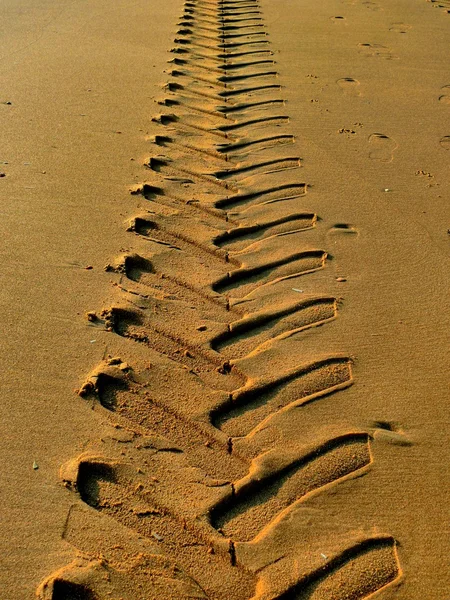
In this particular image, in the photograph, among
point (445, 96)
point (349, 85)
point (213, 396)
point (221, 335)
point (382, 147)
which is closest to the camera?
point (213, 396)

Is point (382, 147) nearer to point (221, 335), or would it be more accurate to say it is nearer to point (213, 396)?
point (221, 335)

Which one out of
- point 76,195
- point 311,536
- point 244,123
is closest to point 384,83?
point 244,123

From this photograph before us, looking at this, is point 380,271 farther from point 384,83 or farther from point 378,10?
point 378,10

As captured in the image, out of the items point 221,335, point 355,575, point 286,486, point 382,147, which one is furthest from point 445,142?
point 355,575

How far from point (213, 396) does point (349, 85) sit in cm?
313

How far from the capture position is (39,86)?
13.0 ft

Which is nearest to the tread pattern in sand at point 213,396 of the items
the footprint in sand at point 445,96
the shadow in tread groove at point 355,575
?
the shadow in tread groove at point 355,575

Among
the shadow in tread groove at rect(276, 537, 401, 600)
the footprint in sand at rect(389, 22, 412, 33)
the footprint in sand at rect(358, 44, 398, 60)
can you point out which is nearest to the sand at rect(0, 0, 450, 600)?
the shadow in tread groove at rect(276, 537, 401, 600)

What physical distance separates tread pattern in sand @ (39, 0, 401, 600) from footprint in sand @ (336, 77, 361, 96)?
1.05m

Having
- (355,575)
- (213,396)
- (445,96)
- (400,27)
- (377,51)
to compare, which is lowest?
(355,575)

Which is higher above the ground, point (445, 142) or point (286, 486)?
point (445, 142)

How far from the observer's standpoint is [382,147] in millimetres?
3615

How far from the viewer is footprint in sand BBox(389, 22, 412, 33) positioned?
5530mm

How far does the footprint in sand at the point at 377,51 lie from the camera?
16.3ft
